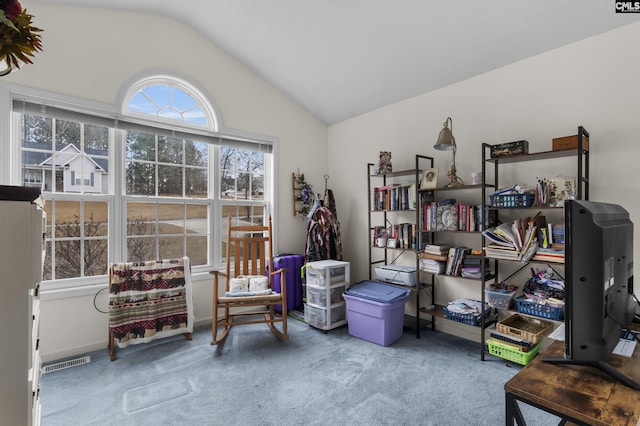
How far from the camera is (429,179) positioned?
3031 millimetres

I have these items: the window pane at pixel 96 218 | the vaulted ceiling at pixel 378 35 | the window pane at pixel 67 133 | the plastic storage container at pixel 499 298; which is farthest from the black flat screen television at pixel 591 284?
the window pane at pixel 67 133

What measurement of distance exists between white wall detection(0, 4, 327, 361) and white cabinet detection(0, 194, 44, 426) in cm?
226

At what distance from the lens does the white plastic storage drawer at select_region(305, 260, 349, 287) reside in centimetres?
319

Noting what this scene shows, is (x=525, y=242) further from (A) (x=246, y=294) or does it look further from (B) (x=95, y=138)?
(B) (x=95, y=138)

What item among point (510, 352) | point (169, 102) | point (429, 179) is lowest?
point (510, 352)

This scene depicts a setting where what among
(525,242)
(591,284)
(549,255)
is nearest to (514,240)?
(525,242)

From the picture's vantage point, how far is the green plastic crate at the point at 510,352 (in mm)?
2336

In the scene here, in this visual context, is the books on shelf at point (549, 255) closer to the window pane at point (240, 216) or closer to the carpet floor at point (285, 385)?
the carpet floor at point (285, 385)

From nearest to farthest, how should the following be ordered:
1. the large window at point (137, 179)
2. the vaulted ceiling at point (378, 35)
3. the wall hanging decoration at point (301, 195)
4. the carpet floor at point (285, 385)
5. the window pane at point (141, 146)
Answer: the carpet floor at point (285, 385) → the vaulted ceiling at point (378, 35) → the large window at point (137, 179) → the window pane at point (141, 146) → the wall hanging decoration at point (301, 195)

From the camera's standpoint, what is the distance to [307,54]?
3240 mm

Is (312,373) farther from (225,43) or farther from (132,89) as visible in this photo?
(225,43)

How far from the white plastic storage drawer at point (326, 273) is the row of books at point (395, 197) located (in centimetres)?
79

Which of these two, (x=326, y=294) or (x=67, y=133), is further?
(x=326, y=294)

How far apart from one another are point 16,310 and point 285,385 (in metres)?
1.78
